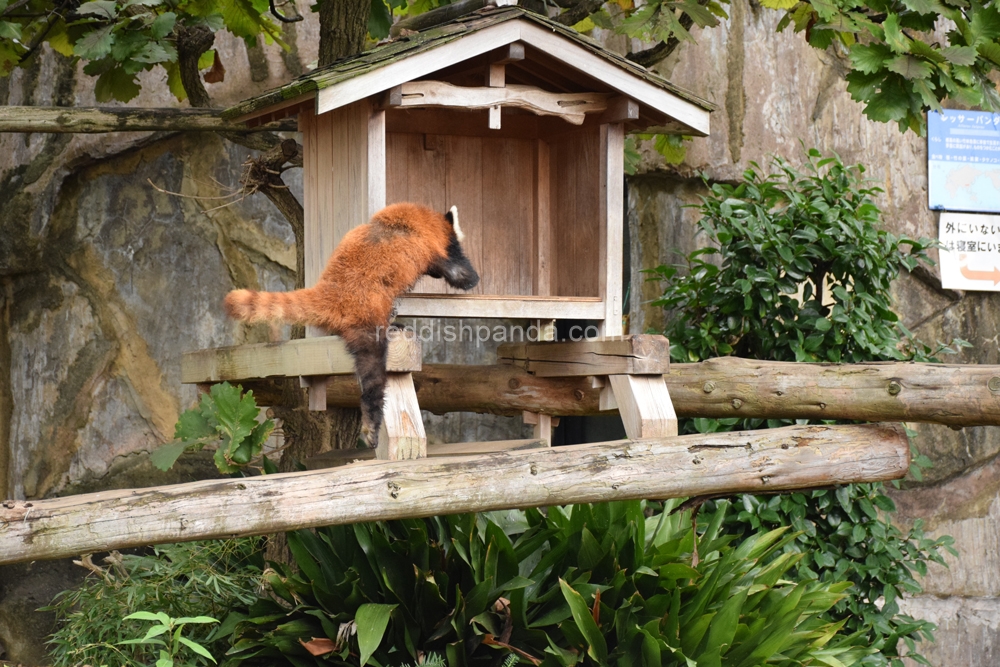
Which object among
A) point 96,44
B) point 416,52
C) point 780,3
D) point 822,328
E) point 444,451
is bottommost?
point 444,451

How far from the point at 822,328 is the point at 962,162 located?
2271 millimetres

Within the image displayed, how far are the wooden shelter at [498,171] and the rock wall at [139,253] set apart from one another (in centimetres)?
176

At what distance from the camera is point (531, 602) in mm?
3887

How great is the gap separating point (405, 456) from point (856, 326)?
8.80 ft

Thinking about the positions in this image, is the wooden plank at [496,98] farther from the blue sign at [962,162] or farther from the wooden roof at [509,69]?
the blue sign at [962,162]

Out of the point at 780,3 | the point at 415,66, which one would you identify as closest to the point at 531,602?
the point at 415,66

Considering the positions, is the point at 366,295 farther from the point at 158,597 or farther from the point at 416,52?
the point at 158,597

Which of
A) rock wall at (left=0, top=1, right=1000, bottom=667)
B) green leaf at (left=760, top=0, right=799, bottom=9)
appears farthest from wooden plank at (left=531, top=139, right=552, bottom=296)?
rock wall at (left=0, top=1, right=1000, bottom=667)

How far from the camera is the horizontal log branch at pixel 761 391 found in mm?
3383

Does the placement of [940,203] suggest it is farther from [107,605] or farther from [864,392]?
[107,605]

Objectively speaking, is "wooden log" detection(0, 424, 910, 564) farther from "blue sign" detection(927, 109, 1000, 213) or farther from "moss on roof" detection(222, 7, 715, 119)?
"blue sign" detection(927, 109, 1000, 213)

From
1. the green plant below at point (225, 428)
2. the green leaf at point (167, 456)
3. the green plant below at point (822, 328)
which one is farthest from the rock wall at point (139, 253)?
the green plant below at point (225, 428)

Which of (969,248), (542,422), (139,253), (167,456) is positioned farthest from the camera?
(969,248)

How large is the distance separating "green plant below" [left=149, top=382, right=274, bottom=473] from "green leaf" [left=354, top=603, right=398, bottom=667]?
2.25ft
